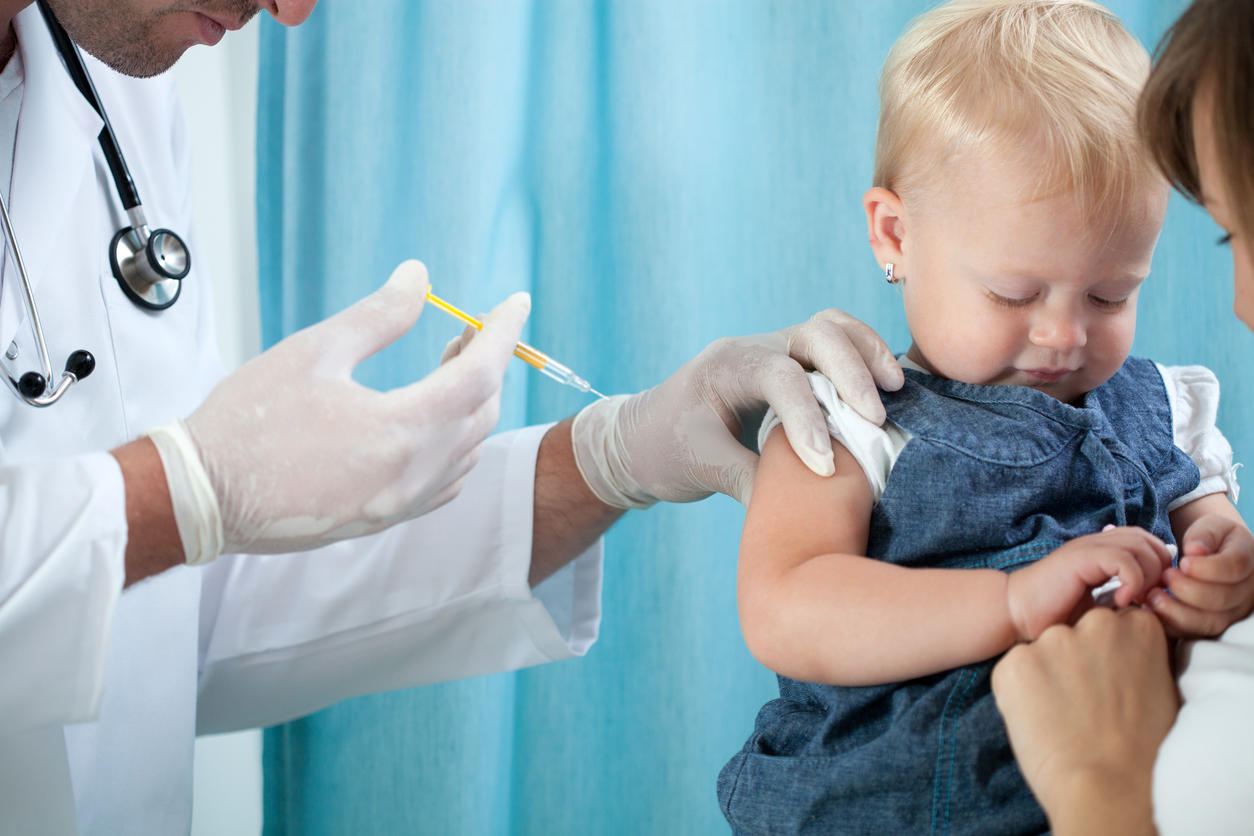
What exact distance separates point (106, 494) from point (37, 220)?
45 centimetres

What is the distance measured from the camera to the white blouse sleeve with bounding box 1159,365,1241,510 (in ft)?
3.21

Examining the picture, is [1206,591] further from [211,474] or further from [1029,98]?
[211,474]

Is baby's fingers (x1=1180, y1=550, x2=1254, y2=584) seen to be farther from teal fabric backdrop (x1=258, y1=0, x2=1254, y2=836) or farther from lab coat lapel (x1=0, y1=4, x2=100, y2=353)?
lab coat lapel (x1=0, y1=4, x2=100, y2=353)

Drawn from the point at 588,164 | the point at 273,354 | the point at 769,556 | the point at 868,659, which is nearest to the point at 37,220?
the point at 273,354

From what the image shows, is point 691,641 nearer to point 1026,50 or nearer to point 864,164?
point 864,164

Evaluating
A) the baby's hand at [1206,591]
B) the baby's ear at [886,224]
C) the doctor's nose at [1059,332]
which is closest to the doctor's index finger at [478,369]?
the baby's ear at [886,224]

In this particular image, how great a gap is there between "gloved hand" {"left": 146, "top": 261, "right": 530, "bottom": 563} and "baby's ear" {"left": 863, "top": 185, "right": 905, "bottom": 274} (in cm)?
41

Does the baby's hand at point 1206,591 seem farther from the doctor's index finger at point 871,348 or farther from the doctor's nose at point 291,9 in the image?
the doctor's nose at point 291,9

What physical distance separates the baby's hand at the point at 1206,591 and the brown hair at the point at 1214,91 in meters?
0.25

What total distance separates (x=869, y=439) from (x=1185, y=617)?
28 centimetres

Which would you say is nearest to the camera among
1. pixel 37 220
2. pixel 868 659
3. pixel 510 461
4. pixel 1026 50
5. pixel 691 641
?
pixel 868 659

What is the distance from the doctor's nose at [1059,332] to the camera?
2.81ft

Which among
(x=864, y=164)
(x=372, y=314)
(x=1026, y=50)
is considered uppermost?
(x=1026, y=50)

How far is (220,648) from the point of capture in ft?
4.21
